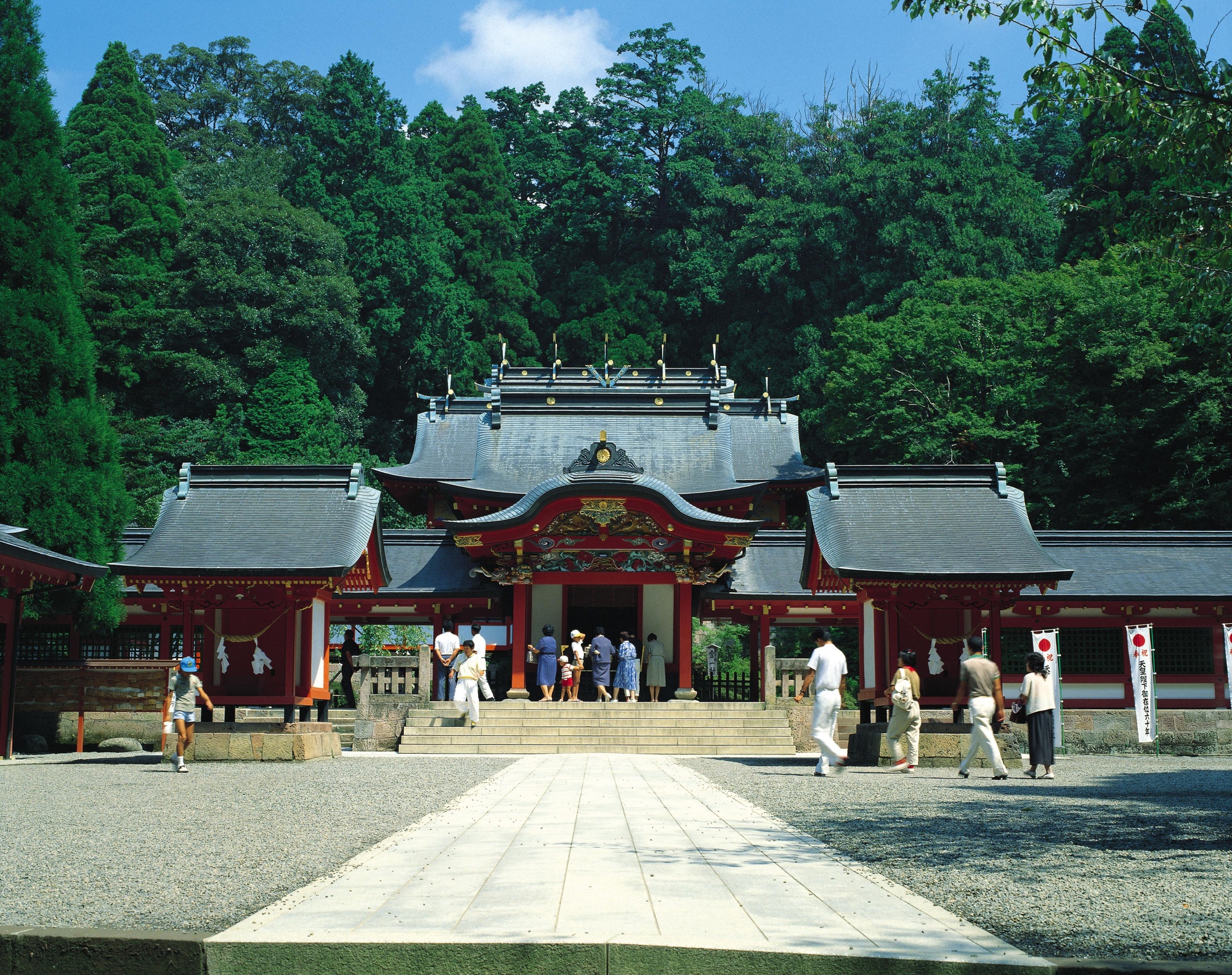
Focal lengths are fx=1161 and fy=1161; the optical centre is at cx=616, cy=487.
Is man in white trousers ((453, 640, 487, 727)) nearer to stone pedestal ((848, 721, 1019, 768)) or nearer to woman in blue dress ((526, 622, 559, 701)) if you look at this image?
woman in blue dress ((526, 622, 559, 701))

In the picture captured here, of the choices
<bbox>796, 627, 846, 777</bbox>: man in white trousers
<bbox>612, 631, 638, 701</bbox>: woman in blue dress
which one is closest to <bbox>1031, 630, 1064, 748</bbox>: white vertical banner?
<bbox>796, 627, 846, 777</bbox>: man in white trousers

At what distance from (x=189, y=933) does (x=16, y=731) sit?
16.8 metres

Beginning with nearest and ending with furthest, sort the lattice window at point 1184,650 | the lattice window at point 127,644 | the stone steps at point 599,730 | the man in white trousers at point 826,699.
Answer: the man in white trousers at point 826,699
the stone steps at point 599,730
the lattice window at point 1184,650
the lattice window at point 127,644

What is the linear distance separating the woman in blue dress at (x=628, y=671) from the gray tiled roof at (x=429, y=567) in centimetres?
407

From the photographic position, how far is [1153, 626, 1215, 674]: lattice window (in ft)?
76.9

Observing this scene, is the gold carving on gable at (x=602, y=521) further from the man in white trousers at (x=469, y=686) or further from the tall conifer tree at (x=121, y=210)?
the tall conifer tree at (x=121, y=210)

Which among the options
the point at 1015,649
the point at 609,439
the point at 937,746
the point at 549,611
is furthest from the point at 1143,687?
the point at 609,439

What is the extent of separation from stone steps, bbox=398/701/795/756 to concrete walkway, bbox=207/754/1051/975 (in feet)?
38.2

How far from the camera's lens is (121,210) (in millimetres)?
44438

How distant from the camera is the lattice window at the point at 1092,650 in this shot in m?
23.7

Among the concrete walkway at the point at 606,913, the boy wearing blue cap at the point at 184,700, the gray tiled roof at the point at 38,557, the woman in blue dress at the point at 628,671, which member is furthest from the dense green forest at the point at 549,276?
the concrete walkway at the point at 606,913

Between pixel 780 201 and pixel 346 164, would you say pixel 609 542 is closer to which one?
pixel 780 201

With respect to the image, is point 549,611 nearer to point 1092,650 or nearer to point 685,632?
point 685,632

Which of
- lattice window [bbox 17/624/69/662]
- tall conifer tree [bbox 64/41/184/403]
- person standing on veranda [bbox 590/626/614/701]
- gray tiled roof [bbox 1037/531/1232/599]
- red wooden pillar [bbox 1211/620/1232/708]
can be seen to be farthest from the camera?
tall conifer tree [bbox 64/41/184/403]
